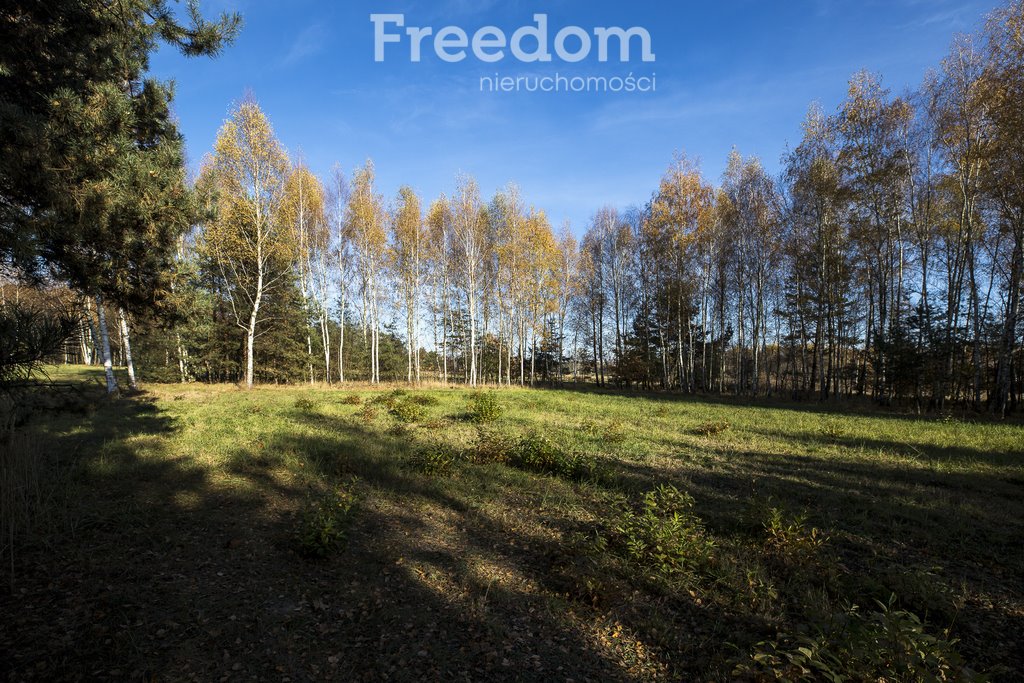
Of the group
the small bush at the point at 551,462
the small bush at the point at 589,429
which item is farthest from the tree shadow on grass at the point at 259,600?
the small bush at the point at 589,429

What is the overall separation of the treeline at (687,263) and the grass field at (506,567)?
4.08m

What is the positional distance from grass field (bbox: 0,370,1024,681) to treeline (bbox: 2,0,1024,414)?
4.08 meters

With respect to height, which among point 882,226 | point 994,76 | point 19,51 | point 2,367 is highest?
point 994,76

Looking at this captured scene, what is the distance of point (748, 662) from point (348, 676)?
296 cm

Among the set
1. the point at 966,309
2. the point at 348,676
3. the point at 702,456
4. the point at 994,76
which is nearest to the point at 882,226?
the point at 966,309

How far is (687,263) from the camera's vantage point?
25734 millimetres

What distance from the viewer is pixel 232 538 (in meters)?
4.81

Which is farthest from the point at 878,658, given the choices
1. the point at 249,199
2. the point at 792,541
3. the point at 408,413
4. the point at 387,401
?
the point at 249,199

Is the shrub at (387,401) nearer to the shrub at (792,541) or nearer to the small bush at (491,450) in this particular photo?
the small bush at (491,450)

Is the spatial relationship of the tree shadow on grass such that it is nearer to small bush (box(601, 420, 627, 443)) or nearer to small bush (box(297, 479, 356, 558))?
small bush (box(297, 479, 356, 558))

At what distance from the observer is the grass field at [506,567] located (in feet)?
10.1

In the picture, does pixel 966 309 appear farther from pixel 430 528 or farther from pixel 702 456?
pixel 430 528

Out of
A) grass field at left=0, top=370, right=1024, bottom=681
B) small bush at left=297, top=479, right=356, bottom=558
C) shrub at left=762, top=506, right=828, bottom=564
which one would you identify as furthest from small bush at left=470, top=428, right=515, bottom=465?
shrub at left=762, top=506, right=828, bottom=564

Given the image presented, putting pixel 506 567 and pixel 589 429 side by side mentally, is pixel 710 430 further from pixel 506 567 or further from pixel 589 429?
pixel 506 567
